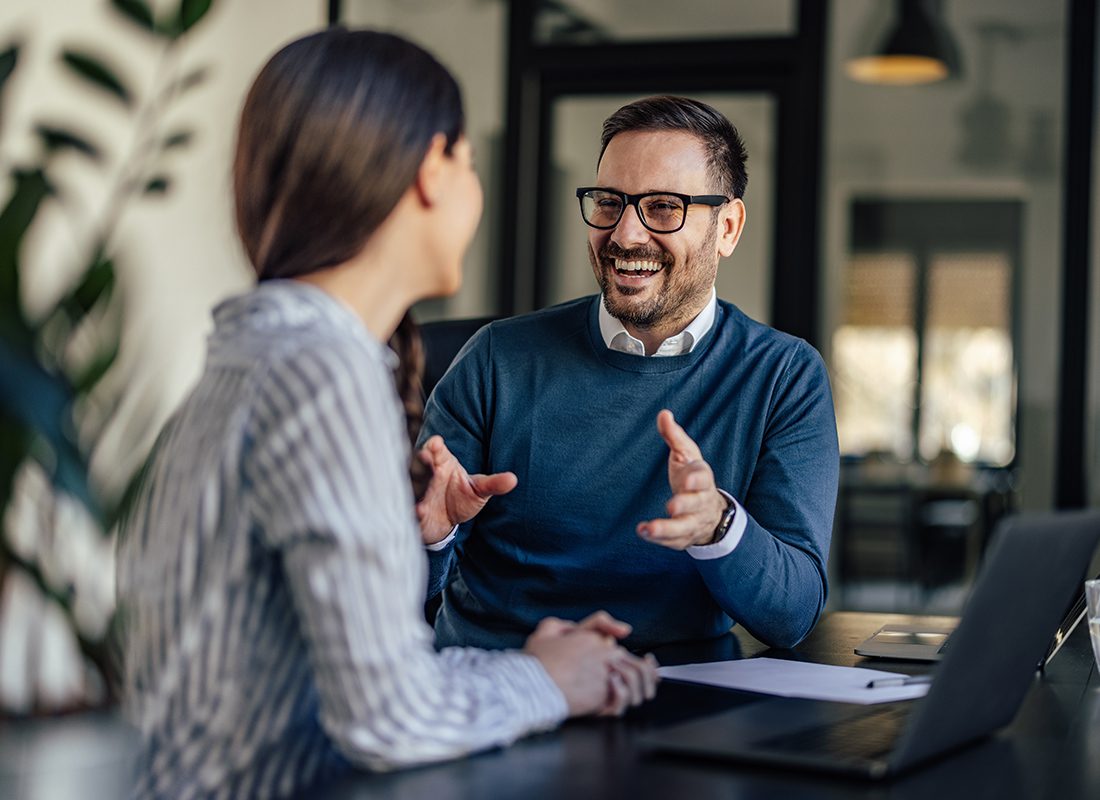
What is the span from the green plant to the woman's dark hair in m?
1.12

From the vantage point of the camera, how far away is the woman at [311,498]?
0.99m

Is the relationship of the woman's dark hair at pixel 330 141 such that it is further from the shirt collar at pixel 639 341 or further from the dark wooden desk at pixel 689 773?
the shirt collar at pixel 639 341

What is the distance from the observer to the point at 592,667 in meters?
1.22

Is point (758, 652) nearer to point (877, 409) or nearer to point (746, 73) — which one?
point (877, 409)

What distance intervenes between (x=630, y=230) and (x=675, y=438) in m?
0.65

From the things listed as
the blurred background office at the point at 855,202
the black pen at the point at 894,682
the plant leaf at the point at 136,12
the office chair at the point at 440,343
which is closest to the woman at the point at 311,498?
the black pen at the point at 894,682

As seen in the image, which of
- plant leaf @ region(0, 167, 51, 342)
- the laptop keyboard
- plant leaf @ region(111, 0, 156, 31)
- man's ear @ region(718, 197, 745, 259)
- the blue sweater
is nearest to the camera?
the laptop keyboard

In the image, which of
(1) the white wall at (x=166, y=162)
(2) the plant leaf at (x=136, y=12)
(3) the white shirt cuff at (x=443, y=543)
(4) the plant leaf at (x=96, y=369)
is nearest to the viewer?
(3) the white shirt cuff at (x=443, y=543)

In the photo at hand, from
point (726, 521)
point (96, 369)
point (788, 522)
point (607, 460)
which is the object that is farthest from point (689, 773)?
point (96, 369)

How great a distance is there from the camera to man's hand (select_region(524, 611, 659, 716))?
1197mm

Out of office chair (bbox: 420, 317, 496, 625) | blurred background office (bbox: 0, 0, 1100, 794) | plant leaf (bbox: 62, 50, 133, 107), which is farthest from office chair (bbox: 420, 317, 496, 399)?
blurred background office (bbox: 0, 0, 1100, 794)

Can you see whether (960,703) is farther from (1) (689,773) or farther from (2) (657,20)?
(2) (657,20)

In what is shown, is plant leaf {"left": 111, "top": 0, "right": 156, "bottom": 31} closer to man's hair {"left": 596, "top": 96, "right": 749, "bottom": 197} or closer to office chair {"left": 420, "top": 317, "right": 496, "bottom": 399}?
office chair {"left": 420, "top": 317, "right": 496, "bottom": 399}

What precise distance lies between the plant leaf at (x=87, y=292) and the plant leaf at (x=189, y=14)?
20.9 inches
